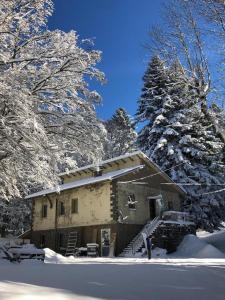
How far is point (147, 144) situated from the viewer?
4000cm

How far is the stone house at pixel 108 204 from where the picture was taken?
30.4 metres

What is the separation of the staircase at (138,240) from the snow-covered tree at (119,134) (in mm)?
22196

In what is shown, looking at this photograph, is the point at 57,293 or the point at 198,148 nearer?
the point at 57,293

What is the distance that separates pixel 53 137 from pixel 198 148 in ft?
79.6

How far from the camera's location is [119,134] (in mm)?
57219

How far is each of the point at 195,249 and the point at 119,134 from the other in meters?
30.5

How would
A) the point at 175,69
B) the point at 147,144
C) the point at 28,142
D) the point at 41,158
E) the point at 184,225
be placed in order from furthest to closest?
the point at 147,144, the point at 184,225, the point at 175,69, the point at 41,158, the point at 28,142

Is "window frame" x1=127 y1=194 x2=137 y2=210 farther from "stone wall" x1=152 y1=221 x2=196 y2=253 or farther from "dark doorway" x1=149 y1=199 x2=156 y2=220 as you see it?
"stone wall" x1=152 y1=221 x2=196 y2=253

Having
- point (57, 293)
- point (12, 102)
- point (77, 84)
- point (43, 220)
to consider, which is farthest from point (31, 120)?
point (43, 220)

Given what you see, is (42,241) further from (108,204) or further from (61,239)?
(108,204)

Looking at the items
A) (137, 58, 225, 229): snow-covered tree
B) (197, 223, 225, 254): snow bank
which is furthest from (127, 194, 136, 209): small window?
(197, 223, 225, 254): snow bank

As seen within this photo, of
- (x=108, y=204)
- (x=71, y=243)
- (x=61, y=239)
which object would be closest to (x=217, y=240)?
(x=108, y=204)

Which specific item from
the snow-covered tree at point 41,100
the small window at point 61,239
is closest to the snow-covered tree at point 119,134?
the small window at point 61,239

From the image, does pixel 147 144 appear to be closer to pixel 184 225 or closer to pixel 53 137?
pixel 184 225
